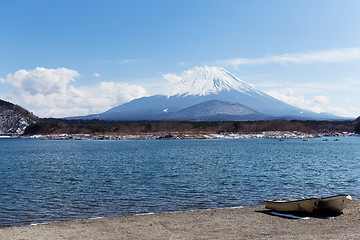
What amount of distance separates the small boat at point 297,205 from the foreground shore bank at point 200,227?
2.17ft

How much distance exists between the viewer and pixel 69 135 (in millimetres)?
193500

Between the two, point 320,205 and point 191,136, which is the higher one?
point 191,136

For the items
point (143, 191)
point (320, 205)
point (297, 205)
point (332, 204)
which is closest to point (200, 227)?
point (297, 205)

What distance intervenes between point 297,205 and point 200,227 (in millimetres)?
5940

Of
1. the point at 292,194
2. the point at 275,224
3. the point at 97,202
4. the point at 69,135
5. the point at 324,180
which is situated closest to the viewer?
the point at 275,224

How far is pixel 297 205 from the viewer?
19.7 metres

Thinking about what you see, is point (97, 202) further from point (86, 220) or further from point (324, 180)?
point (324, 180)

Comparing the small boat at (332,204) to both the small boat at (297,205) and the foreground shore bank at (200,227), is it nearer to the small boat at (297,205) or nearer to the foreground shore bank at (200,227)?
the small boat at (297,205)

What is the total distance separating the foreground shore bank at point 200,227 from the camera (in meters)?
15.9

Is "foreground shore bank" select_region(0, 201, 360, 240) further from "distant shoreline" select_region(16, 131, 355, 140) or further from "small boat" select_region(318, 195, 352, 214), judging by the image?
"distant shoreline" select_region(16, 131, 355, 140)

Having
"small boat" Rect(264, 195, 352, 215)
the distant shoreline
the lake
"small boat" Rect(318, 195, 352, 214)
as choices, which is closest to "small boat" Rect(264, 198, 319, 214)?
"small boat" Rect(264, 195, 352, 215)

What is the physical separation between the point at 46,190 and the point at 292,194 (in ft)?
67.2

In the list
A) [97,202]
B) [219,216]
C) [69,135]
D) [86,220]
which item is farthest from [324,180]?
[69,135]

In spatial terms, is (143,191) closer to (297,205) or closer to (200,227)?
(200,227)
